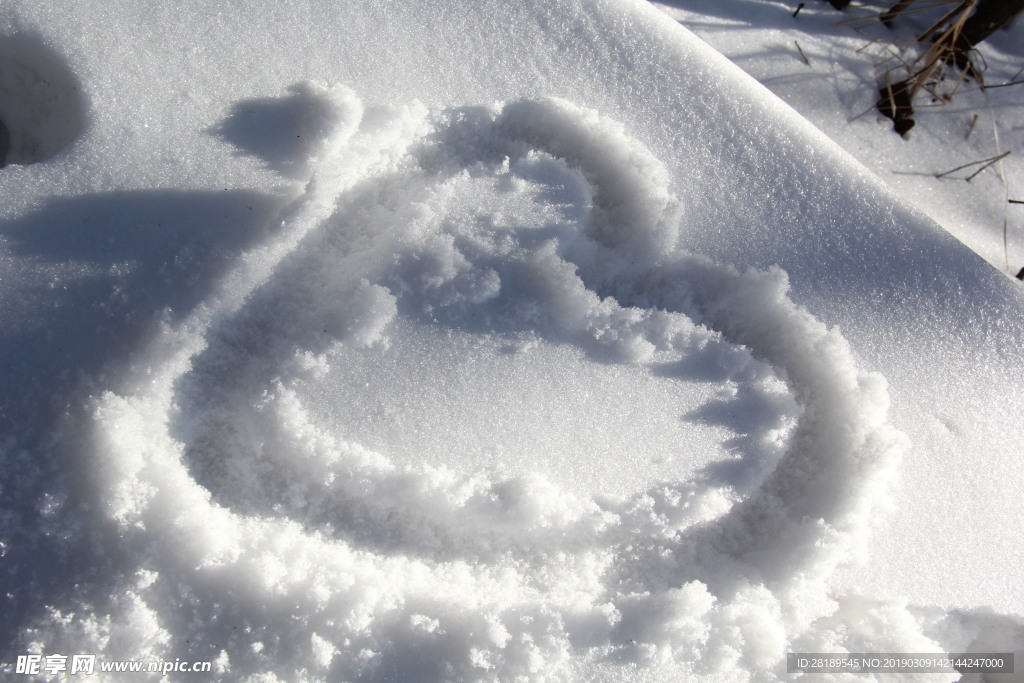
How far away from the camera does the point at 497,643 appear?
0.83 meters

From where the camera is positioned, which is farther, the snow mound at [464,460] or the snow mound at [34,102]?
the snow mound at [34,102]

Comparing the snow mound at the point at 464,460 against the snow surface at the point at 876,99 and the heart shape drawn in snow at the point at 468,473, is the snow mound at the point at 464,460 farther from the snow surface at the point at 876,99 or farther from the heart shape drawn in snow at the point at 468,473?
the snow surface at the point at 876,99

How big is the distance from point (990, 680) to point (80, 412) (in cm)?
150

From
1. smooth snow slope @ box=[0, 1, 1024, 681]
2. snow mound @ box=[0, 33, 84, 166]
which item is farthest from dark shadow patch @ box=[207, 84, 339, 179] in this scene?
snow mound @ box=[0, 33, 84, 166]

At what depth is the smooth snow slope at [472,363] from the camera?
83 centimetres

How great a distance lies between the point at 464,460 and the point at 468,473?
2 cm

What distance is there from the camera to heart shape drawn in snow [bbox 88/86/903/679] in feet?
2.72

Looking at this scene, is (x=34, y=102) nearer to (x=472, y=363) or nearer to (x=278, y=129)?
(x=278, y=129)

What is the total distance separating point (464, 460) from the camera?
3.07ft

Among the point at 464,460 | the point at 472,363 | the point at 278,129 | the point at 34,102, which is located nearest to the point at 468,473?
the point at 464,460

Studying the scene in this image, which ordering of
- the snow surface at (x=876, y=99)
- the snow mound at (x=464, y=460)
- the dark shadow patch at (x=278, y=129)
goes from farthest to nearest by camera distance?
1. the snow surface at (x=876, y=99)
2. the dark shadow patch at (x=278, y=129)
3. the snow mound at (x=464, y=460)

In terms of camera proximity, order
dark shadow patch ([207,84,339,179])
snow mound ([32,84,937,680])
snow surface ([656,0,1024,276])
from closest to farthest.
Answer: snow mound ([32,84,937,680])
dark shadow patch ([207,84,339,179])
snow surface ([656,0,1024,276])

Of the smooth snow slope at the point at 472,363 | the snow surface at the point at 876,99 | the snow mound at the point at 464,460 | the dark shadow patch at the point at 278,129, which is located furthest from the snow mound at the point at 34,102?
the snow surface at the point at 876,99

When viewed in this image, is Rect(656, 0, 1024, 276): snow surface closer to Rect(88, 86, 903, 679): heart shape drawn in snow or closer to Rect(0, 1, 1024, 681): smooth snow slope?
Rect(0, 1, 1024, 681): smooth snow slope
